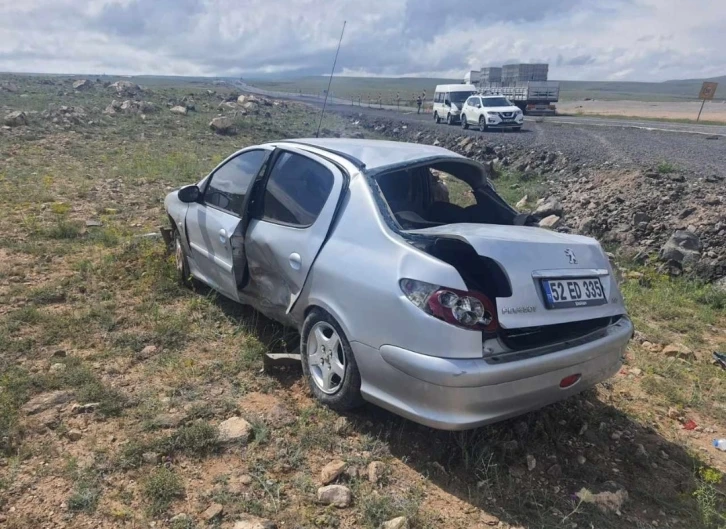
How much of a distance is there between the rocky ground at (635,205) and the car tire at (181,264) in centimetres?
515

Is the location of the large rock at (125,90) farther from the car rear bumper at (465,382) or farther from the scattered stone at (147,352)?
the car rear bumper at (465,382)

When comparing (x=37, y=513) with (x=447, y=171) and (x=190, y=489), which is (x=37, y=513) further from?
(x=447, y=171)

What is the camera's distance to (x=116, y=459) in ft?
9.55

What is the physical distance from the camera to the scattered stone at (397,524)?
256cm

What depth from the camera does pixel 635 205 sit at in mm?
8414

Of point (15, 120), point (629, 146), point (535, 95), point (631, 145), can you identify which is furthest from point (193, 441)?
point (535, 95)

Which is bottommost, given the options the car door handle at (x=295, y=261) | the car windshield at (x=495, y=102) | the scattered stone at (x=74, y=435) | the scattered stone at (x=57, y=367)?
the scattered stone at (x=74, y=435)

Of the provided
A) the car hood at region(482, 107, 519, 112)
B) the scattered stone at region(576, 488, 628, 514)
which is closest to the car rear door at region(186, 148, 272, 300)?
the scattered stone at region(576, 488, 628, 514)

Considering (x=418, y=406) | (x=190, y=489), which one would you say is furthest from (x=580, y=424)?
(x=190, y=489)

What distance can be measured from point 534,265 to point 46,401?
295 cm

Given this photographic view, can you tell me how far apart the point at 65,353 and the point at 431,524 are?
2832 mm

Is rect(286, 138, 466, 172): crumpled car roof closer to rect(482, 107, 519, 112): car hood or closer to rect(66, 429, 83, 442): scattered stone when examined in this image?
rect(66, 429, 83, 442): scattered stone

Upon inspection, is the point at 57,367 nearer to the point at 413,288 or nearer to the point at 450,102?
the point at 413,288

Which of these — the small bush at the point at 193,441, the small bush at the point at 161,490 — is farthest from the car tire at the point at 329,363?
the small bush at the point at 161,490
